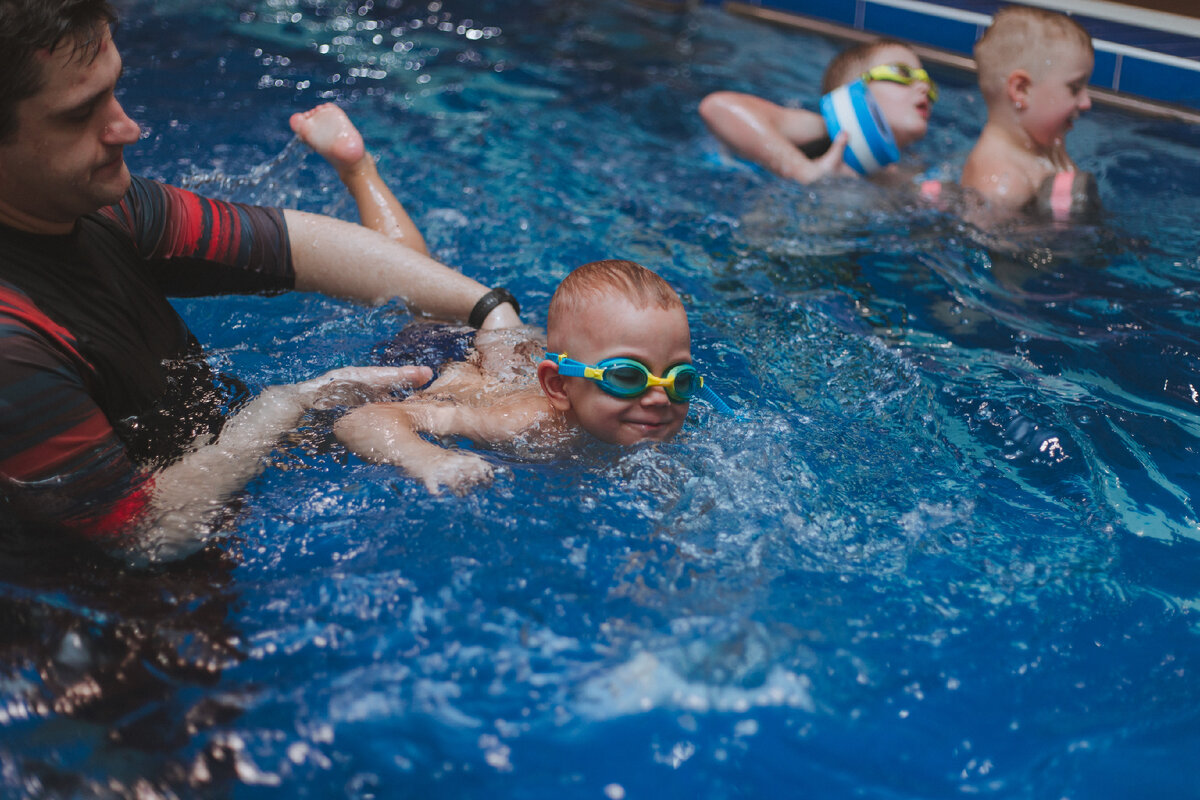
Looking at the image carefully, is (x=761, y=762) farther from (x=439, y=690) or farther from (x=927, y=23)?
(x=927, y=23)

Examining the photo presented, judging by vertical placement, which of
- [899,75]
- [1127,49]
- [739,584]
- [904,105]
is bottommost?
[739,584]

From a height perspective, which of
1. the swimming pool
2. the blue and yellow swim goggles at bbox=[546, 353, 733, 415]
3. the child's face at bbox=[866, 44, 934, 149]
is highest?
the child's face at bbox=[866, 44, 934, 149]

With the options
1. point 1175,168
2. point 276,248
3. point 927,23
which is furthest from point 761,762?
point 927,23

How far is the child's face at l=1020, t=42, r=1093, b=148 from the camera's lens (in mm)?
4762

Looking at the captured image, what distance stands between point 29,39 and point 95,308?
65cm

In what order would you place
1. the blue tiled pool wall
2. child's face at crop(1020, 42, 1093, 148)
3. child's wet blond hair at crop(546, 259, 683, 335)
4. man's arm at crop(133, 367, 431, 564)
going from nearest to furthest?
man's arm at crop(133, 367, 431, 564) < child's wet blond hair at crop(546, 259, 683, 335) < child's face at crop(1020, 42, 1093, 148) < the blue tiled pool wall

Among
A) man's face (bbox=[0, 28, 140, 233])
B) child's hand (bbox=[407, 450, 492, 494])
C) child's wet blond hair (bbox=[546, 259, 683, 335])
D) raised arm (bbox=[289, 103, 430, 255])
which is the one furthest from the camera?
raised arm (bbox=[289, 103, 430, 255])

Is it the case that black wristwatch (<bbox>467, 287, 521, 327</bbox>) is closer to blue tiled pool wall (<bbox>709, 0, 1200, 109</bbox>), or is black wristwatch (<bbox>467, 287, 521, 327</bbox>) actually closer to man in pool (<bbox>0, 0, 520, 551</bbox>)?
man in pool (<bbox>0, 0, 520, 551</bbox>)

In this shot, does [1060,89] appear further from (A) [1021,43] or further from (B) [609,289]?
(B) [609,289]

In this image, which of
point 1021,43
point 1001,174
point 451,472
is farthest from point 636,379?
point 1021,43

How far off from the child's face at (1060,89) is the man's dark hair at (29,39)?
170 inches

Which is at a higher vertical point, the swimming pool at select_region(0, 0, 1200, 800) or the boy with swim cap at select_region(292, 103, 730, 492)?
the boy with swim cap at select_region(292, 103, 730, 492)

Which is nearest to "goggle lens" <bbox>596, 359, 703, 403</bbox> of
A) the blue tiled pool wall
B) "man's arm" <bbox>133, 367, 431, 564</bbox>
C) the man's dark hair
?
"man's arm" <bbox>133, 367, 431, 564</bbox>

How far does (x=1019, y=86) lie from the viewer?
4.86 metres
